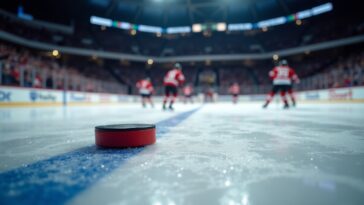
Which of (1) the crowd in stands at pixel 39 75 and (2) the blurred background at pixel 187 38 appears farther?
(2) the blurred background at pixel 187 38

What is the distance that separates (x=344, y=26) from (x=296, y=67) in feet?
19.5

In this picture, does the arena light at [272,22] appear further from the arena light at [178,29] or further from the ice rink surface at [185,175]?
the ice rink surface at [185,175]

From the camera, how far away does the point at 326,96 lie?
1330 centimetres

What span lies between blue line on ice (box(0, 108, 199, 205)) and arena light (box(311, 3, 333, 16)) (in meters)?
29.7

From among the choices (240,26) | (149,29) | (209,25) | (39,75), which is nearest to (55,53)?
(149,29)

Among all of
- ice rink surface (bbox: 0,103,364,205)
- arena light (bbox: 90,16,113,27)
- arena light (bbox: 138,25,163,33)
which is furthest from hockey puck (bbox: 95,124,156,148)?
arena light (bbox: 138,25,163,33)

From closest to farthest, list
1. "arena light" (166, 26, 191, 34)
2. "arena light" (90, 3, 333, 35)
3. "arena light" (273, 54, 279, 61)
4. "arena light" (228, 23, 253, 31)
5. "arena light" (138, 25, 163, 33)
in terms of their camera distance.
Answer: "arena light" (273, 54, 279, 61) → "arena light" (90, 3, 333, 35) → "arena light" (228, 23, 253, 31) → "arena light" (138, 25, 163, 33) → "arena light" (166, 26, 191, 34)

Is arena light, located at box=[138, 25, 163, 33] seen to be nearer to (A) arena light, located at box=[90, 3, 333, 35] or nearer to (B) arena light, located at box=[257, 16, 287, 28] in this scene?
(A) arena light, located at box=[90, 3, 333, 35]

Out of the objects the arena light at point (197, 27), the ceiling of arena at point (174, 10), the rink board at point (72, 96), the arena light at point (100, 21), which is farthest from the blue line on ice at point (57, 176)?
the arena light at point (197, 27)

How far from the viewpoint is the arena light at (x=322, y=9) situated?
23.9m

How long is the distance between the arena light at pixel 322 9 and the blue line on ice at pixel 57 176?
2971 centimetres

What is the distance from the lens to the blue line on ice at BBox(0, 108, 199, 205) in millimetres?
697

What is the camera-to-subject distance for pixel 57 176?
2.94ft

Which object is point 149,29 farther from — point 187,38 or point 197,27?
point 197,27
